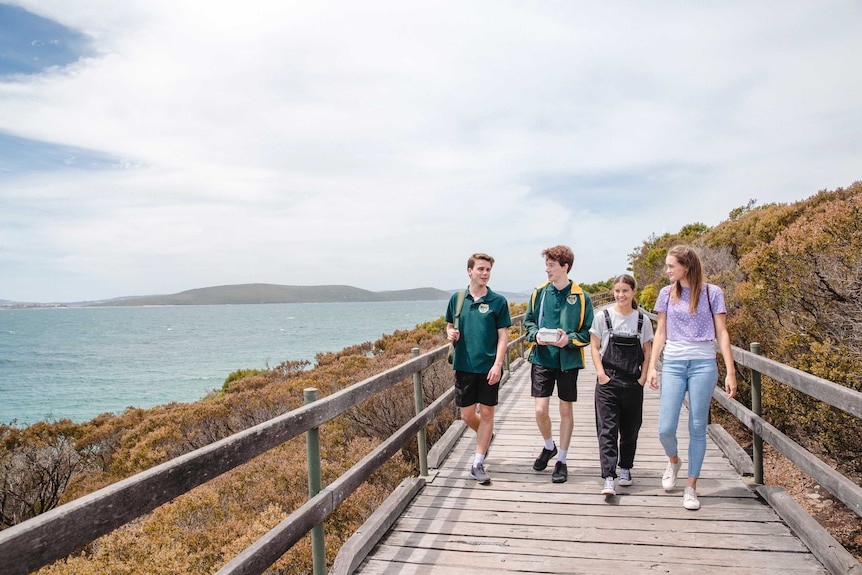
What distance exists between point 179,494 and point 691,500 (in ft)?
11.4

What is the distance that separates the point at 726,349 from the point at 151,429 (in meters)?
11.1

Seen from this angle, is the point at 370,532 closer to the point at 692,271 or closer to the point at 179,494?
the point at 179,494

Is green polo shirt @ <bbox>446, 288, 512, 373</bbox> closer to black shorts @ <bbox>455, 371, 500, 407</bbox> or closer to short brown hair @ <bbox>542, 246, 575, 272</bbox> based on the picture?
black shorts @ <bbox>455, 371, 500, 407</bbox>

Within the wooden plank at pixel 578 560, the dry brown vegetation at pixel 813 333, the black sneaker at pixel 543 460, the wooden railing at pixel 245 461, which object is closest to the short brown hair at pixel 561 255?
the wooden railing at pixel 245 461

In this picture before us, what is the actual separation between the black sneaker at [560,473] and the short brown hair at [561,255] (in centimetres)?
165

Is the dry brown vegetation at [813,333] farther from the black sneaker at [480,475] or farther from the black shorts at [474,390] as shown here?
the black shorts at [474,390]

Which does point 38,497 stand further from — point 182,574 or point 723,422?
point 723,422

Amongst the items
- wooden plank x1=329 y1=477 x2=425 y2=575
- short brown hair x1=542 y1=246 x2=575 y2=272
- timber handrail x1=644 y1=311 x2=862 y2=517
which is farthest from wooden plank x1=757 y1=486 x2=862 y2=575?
wooden plank x1=329 y1=477 x2=425 y2=575

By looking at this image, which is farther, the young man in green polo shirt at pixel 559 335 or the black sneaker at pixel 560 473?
the black sneaker at pixel 560 473

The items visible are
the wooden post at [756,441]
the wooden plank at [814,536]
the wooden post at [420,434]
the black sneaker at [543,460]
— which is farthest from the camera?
the black sneaker at [543,460]

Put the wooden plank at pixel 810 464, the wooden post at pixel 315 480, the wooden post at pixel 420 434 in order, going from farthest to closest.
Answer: the wooden post at pixel 420 434
the wooden post at pixel 315 480
the wooden plank at pixel 810 464

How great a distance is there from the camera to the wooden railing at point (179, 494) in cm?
136

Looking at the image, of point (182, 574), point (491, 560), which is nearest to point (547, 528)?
point (491, 560)

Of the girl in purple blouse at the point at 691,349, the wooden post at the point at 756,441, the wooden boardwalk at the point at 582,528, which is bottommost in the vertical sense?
the wooden boardwalk at the point at 582,528
